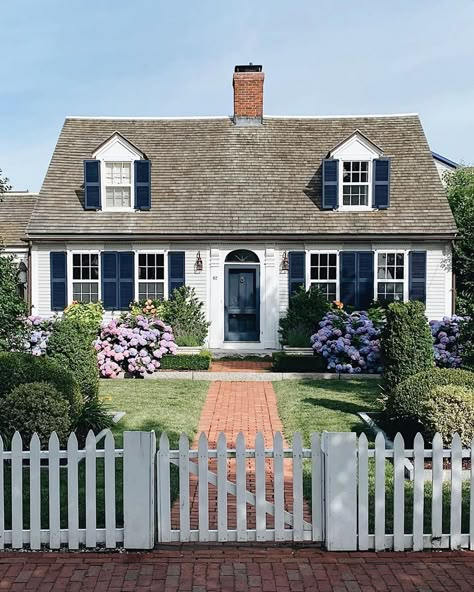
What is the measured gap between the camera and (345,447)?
5008mm

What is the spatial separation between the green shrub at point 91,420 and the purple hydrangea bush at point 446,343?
7977 millimetres

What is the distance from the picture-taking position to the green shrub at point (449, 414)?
6781 millimetres

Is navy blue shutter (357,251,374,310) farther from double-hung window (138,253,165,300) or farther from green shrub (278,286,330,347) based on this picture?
double-hung window (138,253,165,300)

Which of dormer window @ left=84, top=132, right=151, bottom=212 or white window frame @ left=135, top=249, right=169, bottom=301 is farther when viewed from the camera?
dormer window @ left=84, top=132, right=151, bottom=212

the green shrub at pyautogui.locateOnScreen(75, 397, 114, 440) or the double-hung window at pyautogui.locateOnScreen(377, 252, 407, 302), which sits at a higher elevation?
the double-hung window at pyautogui.locateOnScreen(377, 252, 407, 302)

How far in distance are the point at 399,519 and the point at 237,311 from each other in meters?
14.2

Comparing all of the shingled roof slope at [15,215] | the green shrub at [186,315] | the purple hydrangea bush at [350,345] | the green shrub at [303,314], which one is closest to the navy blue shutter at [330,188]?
the green shrub at [303,314]

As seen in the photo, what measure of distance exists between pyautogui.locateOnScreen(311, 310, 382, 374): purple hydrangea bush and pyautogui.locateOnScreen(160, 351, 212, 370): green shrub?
107 inches

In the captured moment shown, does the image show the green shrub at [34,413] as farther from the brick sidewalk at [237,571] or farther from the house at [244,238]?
the house at [244,238]

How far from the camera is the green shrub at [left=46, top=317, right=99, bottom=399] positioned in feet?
31.8

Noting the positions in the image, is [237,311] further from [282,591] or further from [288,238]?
[282,591]

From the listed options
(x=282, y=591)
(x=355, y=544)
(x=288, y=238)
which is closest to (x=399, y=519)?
(x=355, y=544)

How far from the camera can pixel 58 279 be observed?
18828 millimetres

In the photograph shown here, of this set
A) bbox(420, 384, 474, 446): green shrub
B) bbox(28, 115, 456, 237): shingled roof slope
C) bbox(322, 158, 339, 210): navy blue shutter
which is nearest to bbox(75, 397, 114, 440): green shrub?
bbox(420, 384, 474, 446): green shrub
